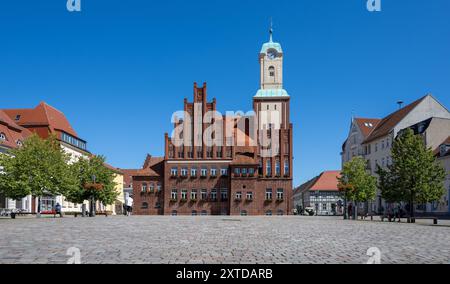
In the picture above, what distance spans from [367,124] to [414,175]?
4752cm

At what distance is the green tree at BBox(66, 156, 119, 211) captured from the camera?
186ft

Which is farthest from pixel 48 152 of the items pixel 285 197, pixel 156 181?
pixel 285 197

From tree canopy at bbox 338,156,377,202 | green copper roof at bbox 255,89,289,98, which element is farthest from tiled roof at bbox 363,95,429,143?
tree canopy at bbox 338,156,377,202

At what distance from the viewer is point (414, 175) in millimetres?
41281

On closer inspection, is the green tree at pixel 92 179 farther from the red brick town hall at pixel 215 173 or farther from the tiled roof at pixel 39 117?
the tiled roof at pixel 39 117

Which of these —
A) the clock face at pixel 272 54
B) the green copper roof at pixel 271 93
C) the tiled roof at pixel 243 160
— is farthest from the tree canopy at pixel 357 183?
the clock face at pixel 272 54

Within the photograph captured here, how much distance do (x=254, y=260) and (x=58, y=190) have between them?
41.7 metres

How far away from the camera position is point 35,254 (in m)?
12.3

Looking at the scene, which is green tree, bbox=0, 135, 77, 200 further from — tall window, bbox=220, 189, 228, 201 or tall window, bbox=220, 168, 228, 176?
tall window, bbox=220, 189, 228, 201

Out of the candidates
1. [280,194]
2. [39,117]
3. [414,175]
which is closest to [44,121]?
[39,117]

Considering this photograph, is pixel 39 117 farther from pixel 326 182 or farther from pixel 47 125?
pixel 326 182
